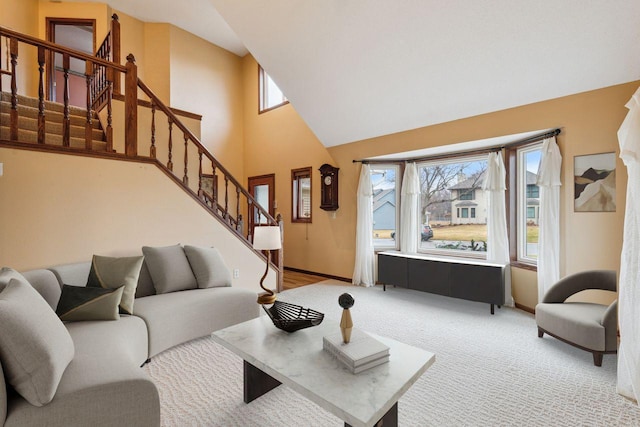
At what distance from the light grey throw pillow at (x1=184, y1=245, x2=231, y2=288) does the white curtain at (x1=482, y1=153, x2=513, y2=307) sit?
140 inches


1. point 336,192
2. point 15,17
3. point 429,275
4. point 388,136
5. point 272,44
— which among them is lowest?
point 429,275

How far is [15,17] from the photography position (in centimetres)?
516

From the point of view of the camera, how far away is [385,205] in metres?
5.62

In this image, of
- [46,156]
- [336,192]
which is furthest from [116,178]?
[336,192]

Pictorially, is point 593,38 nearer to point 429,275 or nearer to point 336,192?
point 429,275

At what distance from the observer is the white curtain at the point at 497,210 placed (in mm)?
4199

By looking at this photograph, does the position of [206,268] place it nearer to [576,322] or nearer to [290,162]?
[576,322]

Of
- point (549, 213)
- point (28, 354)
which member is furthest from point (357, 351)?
point (549, 213)

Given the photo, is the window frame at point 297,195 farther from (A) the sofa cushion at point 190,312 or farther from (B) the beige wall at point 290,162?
(A) the sofa cushion at point 190,312

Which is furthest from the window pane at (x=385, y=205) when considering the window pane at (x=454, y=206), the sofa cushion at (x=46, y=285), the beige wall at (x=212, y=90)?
the sofa cushion at (x=46, y=285)

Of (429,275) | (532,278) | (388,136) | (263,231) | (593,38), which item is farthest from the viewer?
(388,136)

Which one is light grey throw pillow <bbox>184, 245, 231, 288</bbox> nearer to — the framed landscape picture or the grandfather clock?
the grandfather clock

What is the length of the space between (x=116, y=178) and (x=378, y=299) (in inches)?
146

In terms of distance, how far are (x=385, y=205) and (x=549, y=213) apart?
2570mm
